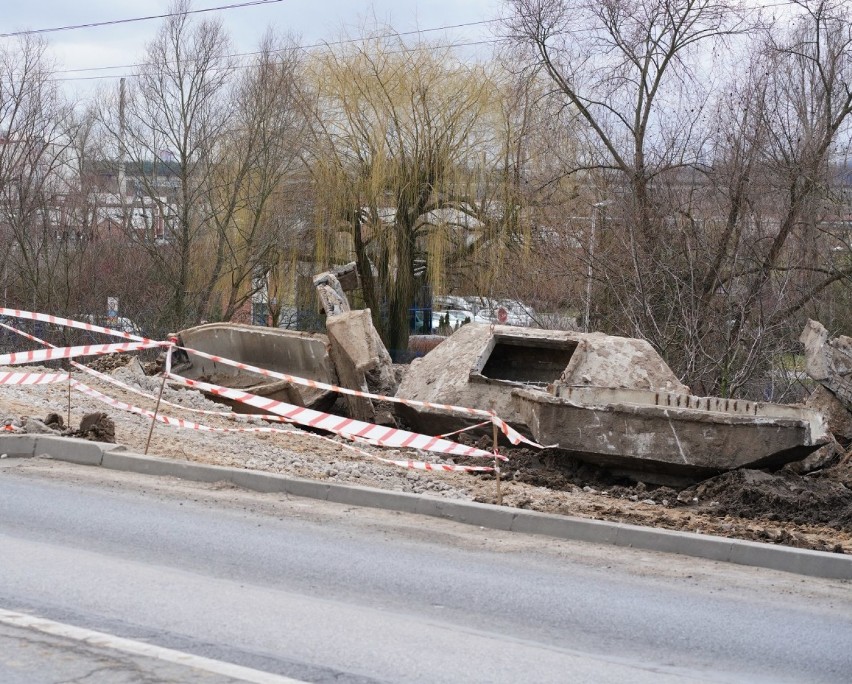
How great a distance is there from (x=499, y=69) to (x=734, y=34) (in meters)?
8.54

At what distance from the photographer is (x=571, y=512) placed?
9.41 meters

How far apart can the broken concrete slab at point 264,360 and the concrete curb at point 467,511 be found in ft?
17.2

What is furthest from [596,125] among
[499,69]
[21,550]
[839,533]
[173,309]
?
[21,550]

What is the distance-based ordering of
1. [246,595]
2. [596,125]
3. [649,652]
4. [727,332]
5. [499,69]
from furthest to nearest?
[499,69], [596,125], [727,332], [246,595], [649,652]

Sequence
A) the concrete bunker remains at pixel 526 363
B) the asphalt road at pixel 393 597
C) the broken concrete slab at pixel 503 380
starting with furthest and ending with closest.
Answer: the concrete bunker remains at pixel 526 363
the broken concrete slab at pixel 503 380
the asphalt road at pixel 393 597

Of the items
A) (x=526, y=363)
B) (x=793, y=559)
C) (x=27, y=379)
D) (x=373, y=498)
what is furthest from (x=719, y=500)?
(x=27, y=379)

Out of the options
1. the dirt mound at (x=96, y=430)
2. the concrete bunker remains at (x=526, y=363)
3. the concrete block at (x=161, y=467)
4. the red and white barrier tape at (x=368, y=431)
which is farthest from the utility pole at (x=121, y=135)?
the concrete block at (x=161, y=467)

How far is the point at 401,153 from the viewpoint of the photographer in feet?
101

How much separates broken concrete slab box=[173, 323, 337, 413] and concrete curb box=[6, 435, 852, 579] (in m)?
5.24

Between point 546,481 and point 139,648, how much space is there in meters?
7.51

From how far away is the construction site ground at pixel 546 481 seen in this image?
9.68 m

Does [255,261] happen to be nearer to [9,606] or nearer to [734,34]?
[734,34]

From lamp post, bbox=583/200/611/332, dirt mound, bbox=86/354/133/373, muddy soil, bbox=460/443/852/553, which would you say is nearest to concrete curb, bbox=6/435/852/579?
muddy soil, bbox=460/443/852/553

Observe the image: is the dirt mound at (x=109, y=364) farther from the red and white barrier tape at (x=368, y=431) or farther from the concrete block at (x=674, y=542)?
the concrete block at (x=674, y=542)
